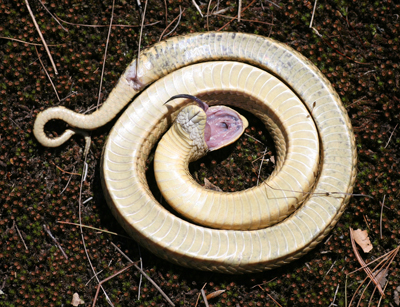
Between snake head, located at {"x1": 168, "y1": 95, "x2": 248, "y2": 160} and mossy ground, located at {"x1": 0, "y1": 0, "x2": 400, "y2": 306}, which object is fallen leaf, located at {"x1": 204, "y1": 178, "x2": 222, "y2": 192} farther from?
mossy ground, located at {"x1": 0, "y1": 0, "x2": 400, "y2": 306}

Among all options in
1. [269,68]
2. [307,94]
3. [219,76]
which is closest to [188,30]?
[219,76]

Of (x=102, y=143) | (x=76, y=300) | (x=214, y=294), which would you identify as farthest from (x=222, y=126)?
(x=76, y=300)

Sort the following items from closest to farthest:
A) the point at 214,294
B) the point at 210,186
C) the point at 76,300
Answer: the point at 214,294
the point at 76,300
the point at 210,186

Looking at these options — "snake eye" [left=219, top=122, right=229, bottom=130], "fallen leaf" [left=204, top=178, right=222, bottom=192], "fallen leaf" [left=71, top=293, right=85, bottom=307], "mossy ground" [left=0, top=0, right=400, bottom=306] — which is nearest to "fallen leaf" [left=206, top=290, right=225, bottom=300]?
"mossy ground" [left=0, top=0, right=400, bottom=306]

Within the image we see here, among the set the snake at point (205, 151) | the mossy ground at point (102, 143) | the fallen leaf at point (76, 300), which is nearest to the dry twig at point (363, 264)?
the mossy ground at point (102, 143)

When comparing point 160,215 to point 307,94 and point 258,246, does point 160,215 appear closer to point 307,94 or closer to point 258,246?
point 258,246

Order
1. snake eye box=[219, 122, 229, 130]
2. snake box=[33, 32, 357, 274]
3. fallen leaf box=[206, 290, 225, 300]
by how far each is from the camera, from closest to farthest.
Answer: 1. snake box=[33, 32, 357, 274]
2. fallen leaf box=[206, 290, 225, 300]
3. snake eye box=[219, 122, 229, 130]

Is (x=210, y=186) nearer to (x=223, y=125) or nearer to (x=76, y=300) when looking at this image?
(x=223, y=125)
